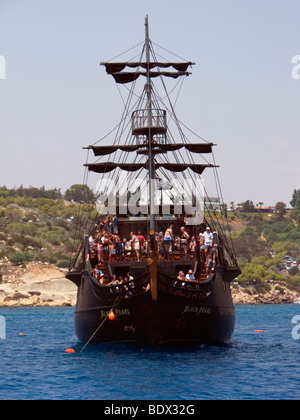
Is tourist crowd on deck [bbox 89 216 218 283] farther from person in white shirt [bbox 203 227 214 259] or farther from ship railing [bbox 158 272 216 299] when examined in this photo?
ship railing [bbox 158 272 216 299]

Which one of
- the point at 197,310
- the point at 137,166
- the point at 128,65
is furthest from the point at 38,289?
the point at 197,310

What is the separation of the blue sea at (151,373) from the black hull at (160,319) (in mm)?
535

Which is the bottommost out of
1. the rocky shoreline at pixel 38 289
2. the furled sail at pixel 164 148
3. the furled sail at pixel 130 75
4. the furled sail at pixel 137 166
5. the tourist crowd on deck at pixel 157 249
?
the rocky shoreline at pixel 38 289

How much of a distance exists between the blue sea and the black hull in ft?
1.75

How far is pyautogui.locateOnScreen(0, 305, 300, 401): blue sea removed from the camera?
25500 mm

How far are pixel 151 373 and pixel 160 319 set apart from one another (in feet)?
18.7

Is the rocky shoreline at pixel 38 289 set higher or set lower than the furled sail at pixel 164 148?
lower

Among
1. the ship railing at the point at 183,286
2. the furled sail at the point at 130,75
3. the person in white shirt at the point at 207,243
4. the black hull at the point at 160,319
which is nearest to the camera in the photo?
the ship railing at the point at 183,286

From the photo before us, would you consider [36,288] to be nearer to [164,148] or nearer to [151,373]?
[164,148]

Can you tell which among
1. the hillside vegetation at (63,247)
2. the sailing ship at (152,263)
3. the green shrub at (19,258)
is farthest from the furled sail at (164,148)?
the green shrub at (19,258)

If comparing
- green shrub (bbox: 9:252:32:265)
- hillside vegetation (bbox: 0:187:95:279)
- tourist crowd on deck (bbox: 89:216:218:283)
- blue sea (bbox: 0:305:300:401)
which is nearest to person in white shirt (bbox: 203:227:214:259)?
tourist crowd on deck (bbox: 89:216:218:283)

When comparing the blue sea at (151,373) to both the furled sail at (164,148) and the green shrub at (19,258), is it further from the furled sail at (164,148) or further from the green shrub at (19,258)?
the green shrub at (19,258)

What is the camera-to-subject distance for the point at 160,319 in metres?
34.1

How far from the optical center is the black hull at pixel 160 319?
34.1 meters
